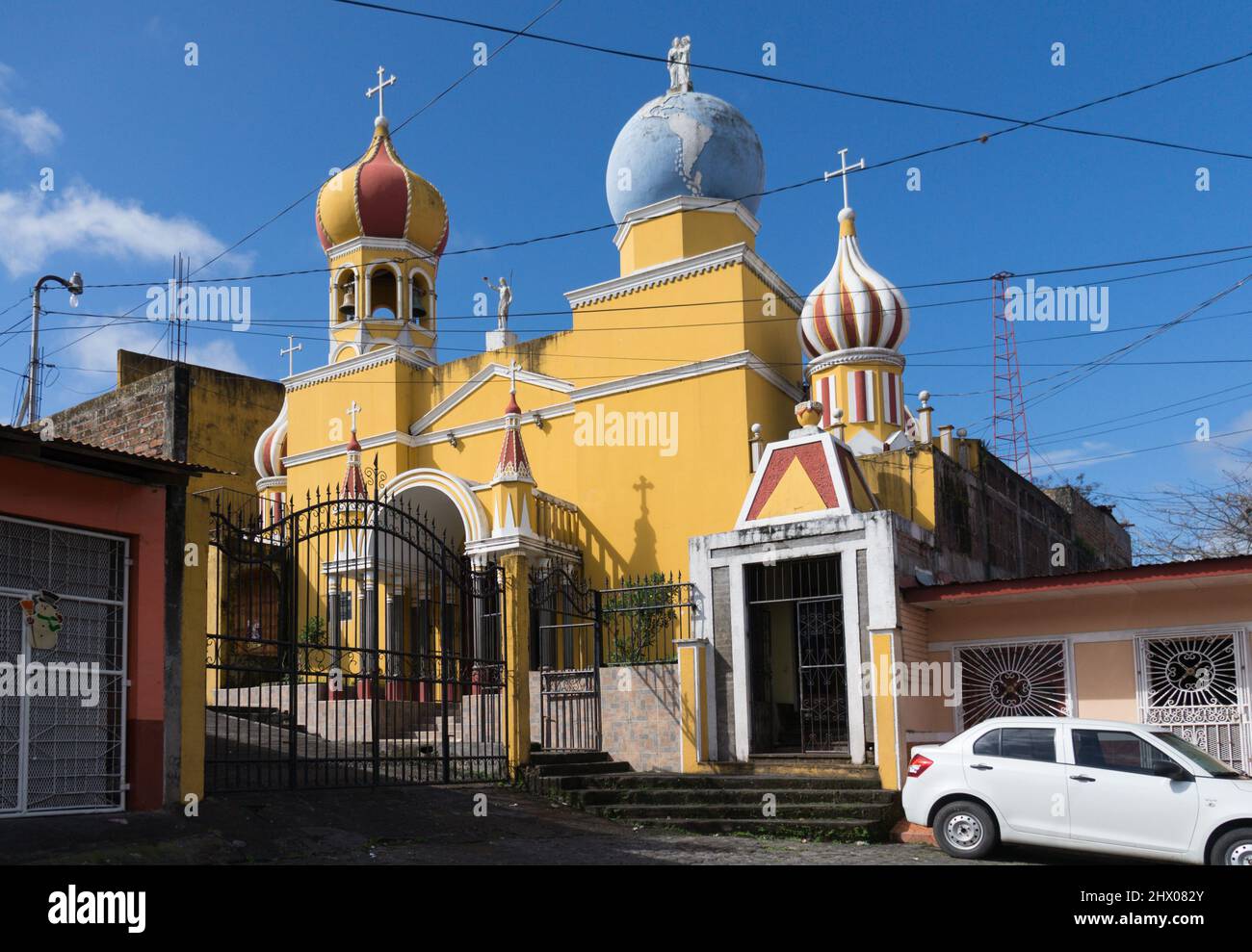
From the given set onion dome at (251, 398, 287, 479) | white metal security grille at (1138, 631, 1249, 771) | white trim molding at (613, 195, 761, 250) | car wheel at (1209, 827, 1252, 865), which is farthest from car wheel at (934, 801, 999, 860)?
onion dome at (251, 398, 287, 479)

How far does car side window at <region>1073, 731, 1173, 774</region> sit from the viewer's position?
10539 millimetres

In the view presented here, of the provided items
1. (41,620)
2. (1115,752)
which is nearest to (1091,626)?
(1115,752)

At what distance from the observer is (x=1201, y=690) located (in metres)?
13.4

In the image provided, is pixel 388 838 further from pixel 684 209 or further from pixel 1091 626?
pixel 684 209

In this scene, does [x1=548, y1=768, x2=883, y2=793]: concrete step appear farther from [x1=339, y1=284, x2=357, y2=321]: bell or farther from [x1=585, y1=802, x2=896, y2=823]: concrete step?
[x1=339, y1=284, x2=357, y2=321]: bell

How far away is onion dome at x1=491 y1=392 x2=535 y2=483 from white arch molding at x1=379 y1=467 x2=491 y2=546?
706mm

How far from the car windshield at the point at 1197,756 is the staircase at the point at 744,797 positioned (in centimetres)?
333

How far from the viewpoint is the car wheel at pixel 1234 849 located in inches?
387

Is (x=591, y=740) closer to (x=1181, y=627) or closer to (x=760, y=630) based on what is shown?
(x=760, y=630)

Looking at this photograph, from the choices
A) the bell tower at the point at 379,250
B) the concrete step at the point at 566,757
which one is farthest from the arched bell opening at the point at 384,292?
the concrete step at the point at 566,757

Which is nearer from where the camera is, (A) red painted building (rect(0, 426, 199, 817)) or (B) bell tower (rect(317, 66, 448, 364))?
(A) red painted building (rect(0, 426, 199, 817))

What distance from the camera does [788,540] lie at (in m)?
15.3
